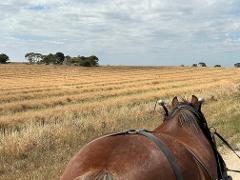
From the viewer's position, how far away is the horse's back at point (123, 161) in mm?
2863

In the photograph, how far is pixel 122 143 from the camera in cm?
315

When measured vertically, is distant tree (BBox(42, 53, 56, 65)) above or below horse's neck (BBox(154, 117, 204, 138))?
below

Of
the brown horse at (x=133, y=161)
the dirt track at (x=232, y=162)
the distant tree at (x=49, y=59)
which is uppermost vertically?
the brown horse at (x=133, y=161)

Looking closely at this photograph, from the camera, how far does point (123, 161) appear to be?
9.61ft

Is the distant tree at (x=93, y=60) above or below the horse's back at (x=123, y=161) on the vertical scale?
below

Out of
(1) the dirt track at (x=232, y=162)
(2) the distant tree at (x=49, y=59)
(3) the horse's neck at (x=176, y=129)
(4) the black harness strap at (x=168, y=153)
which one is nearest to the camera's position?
(4) the black harness strap at (x=168, y=153)

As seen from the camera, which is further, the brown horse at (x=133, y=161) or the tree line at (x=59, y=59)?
the tree line at (x=59, y=59)

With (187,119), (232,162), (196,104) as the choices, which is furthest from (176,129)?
(232,162)

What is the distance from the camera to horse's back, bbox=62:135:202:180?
2.86 m

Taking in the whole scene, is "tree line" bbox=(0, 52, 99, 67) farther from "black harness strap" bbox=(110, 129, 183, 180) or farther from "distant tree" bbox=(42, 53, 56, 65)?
"black harness strap" bbox=(110, 129, 183, 180)

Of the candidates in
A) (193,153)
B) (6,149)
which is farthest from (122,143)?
(6,149)

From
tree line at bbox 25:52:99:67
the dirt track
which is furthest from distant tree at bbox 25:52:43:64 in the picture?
the dirt track

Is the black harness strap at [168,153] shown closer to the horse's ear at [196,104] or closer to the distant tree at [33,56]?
the horse's ear at [196,104]

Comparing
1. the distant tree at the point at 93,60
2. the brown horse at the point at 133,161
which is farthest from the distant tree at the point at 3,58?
the brown horse at the point at 133,161
